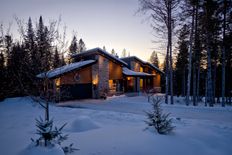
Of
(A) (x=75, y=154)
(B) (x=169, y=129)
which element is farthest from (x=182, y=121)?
(A) (x=75, y=154)

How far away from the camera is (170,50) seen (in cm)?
1819

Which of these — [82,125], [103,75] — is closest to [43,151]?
[82,125]

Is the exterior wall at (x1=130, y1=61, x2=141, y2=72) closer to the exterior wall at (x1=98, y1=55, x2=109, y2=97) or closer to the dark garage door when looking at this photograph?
the exterior wall at (x1=98, y1=55, x2=109, y2=97)

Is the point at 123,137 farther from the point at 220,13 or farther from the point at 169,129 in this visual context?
the point at 220,13

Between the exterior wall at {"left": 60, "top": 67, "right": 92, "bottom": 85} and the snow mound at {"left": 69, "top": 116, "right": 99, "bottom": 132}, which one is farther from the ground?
the exterior wall at {"left": 60, "top": 67, "right": 92, "bottom": 85}

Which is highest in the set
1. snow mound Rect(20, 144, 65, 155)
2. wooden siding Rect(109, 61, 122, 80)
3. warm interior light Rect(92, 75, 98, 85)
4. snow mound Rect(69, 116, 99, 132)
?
wooden siding Rect(109, 61, 122, 80)

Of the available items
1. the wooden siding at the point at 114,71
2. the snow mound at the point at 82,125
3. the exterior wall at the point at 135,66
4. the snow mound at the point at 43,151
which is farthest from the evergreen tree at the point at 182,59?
the snow mound at the point at 43,151

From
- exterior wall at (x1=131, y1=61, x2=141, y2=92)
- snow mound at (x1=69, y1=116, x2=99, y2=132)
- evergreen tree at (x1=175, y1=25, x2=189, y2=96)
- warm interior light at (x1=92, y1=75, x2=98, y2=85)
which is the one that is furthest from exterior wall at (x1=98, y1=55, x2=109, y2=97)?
snow mound at (x1=69, y1=116, x2=99, y2=132)

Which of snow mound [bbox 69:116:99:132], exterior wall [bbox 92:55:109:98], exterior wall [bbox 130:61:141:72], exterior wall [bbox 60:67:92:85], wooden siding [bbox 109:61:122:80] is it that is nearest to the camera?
snow mound [bbox 69:116:99:132]

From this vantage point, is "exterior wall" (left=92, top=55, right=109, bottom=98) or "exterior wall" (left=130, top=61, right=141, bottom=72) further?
"exterior wall" (left=130, top=61, right=141, bottom=72)

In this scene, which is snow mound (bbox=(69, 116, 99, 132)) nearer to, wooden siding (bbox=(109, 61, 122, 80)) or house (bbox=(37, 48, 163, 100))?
house (bbox=(37, 48, 163, 100))

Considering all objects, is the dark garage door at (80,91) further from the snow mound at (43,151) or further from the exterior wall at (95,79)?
the snow mound at (43,151)

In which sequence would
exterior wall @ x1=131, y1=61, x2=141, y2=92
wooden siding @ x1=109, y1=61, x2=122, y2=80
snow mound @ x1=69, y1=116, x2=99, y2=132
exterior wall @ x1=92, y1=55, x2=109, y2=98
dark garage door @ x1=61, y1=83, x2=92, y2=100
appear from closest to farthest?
snow mound @ x1=69, y1=116, x2=99, y2=132 < dark garage door @ x1=61, y1=83, x2=92, y2=100 < exterior wall @ x1=92, y1=55, x2=109, y2=98 < wooden siding @ x1=109, y1=61, x2=122, y2=80 < exterior wall @ x1=131, y1=61, x2=141, y2=92

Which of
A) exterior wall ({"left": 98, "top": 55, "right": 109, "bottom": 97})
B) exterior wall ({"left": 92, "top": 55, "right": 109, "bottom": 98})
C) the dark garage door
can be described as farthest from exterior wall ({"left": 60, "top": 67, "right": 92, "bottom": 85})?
exterior wall ({"left": 98, "top": 55, "right": 109, "bottom": 97})
